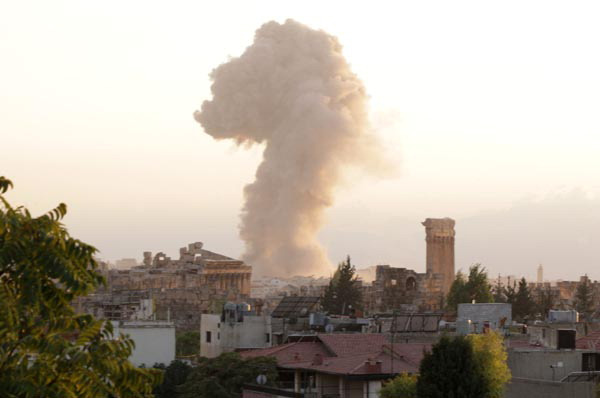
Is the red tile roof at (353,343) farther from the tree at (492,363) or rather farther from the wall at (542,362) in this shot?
the tree at (492,363)

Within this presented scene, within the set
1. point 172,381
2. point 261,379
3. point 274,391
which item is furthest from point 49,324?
point 172,381

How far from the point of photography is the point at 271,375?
42469 millimetres

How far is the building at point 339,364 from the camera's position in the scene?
38.2 meters

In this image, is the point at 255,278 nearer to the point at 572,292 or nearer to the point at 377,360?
the point at 572,292

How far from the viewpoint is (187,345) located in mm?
66125

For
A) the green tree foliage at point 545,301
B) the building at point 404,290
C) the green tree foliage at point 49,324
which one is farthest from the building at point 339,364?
the building at point 404,290

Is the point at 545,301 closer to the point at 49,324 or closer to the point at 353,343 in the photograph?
the point at 353,343

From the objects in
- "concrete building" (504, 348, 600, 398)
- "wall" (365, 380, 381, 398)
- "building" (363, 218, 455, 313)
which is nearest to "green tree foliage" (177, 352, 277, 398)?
"wall" (365, 380, 381, 398)

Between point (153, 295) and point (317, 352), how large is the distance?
3588cm

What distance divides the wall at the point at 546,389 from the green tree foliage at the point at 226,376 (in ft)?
32.9

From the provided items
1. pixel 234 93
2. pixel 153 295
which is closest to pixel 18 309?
pixel 153 295

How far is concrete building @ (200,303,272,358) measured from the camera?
56.1 metres

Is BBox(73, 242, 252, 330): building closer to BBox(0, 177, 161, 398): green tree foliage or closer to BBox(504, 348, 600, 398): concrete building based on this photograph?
BBox(504, 348, 600, 398): concrete building

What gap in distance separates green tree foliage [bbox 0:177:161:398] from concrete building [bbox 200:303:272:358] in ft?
135
